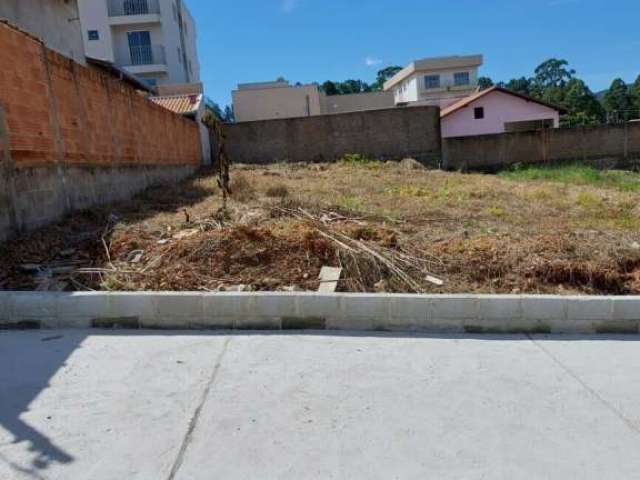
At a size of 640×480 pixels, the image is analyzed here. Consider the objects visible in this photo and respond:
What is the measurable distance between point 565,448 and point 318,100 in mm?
30323

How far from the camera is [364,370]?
9.69ft

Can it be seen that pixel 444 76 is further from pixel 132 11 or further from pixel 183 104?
pixel 183 104

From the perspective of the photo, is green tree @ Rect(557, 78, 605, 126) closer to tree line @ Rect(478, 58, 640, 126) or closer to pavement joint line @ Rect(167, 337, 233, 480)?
tree line @ Rect(478, 58, 640, 126)

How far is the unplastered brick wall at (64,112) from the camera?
5523 mm

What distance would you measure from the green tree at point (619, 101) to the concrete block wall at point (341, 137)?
3516cm

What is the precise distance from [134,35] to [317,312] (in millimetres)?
29672

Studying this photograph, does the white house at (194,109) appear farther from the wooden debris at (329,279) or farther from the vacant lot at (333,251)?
the wooden debris at (329,279)

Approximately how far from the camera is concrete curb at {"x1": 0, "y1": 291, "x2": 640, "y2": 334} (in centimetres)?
359

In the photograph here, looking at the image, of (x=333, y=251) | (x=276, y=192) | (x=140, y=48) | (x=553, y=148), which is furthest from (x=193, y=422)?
(x=140, y=48)

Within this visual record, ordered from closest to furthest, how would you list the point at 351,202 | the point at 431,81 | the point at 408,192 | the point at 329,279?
the point at 329,279 < the point at 351,202 < the point at 408,192 < the point at 431,81

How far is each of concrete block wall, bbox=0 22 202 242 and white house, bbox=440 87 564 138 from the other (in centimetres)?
1738

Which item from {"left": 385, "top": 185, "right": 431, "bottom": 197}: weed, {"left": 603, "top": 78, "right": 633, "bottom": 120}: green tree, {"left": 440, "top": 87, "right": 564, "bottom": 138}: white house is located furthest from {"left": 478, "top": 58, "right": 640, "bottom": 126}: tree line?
{"left": 385, "top": 185, "right": 431, "bottom": 197}: weed

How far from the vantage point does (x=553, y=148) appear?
18.4m

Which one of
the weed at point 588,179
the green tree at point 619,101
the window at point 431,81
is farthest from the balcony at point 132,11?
the green tree at point 619,101
